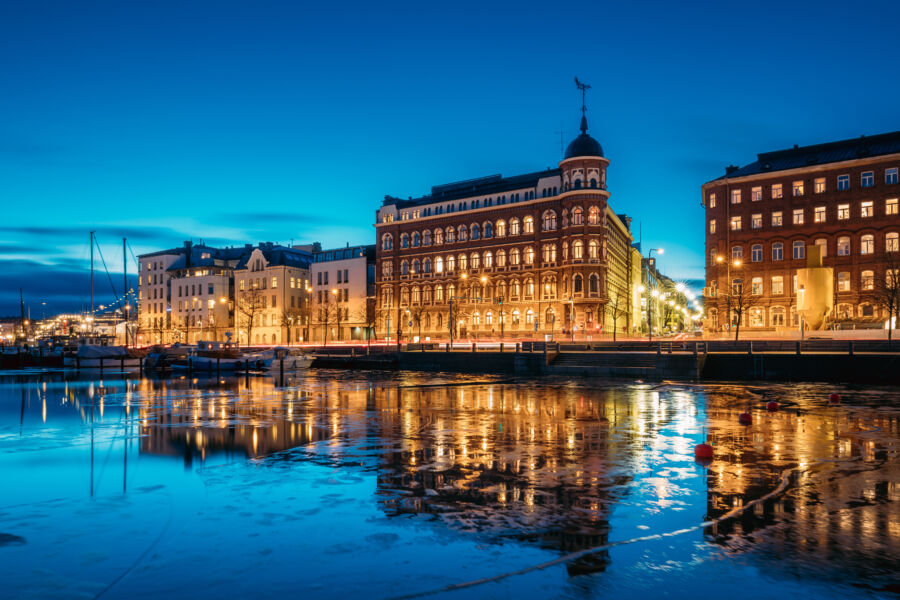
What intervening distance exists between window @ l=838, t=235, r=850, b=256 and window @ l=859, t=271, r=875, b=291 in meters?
2.72

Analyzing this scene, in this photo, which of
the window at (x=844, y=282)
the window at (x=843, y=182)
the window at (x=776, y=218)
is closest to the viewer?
the window at (x=844, y=282)

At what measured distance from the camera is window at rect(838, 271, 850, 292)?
66.4 meters

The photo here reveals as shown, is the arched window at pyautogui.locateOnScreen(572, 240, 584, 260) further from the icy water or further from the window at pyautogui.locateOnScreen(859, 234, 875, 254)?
the icy water

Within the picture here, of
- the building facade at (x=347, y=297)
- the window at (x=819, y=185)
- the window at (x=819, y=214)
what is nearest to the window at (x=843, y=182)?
the window at (x=819, y=185)

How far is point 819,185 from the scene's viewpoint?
68812mm

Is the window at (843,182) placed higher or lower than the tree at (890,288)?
higher

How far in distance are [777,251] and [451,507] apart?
70852 mm

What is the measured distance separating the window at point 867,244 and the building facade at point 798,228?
0.09 metres

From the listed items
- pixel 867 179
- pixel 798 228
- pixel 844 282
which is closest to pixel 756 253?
pixel 798 228

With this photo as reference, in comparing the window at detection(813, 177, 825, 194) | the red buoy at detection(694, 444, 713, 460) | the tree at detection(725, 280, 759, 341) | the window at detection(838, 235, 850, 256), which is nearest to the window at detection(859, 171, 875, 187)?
the window at detection(813, 177, 825, 194)

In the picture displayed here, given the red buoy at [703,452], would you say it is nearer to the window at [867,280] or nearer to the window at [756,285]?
the window at [867,280]

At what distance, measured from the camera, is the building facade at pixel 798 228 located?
214 ft

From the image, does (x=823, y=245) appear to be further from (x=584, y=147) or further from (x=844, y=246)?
(x=584, y=147)

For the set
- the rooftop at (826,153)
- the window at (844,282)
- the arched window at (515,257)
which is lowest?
the window at (844,282)
